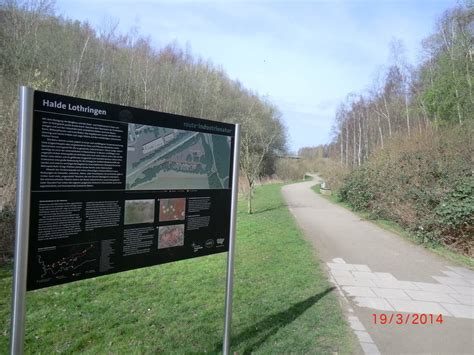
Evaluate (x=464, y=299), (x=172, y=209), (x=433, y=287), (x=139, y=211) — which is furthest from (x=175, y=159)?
(x=433, y=287)

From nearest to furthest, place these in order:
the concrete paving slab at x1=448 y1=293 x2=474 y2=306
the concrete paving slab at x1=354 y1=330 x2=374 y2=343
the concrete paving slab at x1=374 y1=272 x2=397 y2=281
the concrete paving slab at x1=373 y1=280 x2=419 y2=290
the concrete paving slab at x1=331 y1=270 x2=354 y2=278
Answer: the concrete paving slab at x1=354 y1=330 x2=374 y2=343 → the concrete paving slab at x1=448 y1=293 x2=474 y2=306 → the concrete paving slab at x1=373 y1=280 x2=419 y2=290 → the concrete paving slab at x1=374 y1=272 x2=397 y2=281 → the concrete paving slab at x1=331 y1=270 x2=354 y2=278

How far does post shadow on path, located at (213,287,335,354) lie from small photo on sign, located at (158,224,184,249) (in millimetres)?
1436

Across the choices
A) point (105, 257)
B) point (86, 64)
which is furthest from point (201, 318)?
point (86, 64)

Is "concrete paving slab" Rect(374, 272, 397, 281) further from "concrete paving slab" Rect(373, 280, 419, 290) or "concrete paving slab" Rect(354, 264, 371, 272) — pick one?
"concrete paving slab" Rect(354, 264, 371, 272)

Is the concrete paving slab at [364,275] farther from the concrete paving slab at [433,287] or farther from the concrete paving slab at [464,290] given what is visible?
the concrete paving slab at [464,290]

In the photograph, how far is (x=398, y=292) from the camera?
6.41m

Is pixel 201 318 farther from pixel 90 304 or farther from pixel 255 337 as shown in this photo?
pixel 90 304

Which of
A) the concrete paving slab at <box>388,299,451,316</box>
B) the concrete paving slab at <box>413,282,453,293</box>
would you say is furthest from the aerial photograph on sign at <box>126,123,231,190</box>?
the concrete paving slab at <box>413,282,453,293</box>

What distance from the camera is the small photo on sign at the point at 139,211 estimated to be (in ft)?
9.92

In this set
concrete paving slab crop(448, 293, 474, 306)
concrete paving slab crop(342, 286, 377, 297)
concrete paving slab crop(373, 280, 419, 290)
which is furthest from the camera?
concrete paving slab crop(373, 280, 419, 290)

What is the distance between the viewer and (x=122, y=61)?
3378cm

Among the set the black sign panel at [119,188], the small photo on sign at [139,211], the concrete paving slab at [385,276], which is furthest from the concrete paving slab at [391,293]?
the small photo on sign at [139,211]

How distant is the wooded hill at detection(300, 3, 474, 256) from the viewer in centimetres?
1011

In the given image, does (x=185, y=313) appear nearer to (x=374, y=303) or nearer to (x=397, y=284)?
(x=374, y=303)
